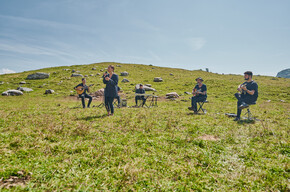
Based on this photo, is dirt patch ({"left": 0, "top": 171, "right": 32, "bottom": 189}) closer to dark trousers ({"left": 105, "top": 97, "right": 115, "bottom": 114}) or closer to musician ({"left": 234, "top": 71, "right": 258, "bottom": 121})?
dark trousers ({"left": 105, "top": 97, "right": 115, "bottom": 114})

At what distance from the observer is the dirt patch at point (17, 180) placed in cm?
314

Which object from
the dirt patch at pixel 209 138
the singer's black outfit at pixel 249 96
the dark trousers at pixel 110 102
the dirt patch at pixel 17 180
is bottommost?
the dirt patch at pixel 209 138

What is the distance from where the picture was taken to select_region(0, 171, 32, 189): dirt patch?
3141 mm

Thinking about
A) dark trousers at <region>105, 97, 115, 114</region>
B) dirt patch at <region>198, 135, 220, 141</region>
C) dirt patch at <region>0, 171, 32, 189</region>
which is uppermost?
dark trousers at <region>105, 97, 115, 114</region>

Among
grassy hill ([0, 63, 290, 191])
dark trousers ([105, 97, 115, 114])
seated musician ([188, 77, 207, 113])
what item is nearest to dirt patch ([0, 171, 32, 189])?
grassy hill ([0, 63, 290, 191])

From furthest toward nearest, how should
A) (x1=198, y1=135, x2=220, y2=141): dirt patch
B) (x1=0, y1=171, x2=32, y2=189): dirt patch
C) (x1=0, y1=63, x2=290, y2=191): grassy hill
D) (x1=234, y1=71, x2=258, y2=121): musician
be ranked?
(x1=234, y1=71, x2=258, y2=121): musician < (x1=198, y1=135, x2=220, y2=141): dirt patch < (x1=0, y1=63, x2=290, y2=191): grassy hill < (x1=0, y1=171, x2=32, y2=189): dirt patch

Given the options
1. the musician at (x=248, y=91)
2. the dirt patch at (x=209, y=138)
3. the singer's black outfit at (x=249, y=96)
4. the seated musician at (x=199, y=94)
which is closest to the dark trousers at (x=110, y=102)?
the dirt patch at (x=209, y=138)

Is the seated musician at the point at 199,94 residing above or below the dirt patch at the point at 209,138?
above

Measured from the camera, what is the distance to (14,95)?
2556 cm

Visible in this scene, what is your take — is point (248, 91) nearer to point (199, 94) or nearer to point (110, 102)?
point (199, 94)

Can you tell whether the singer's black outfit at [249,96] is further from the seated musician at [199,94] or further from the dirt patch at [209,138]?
the dirt patch at [209,138]

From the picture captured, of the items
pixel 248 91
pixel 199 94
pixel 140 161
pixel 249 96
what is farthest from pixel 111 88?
pixel 249 96

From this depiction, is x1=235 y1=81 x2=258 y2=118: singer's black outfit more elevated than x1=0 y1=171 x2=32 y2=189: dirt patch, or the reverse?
x1=235 y1=81 x2=258 y2=118: singer's black outfit

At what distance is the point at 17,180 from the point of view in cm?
333
